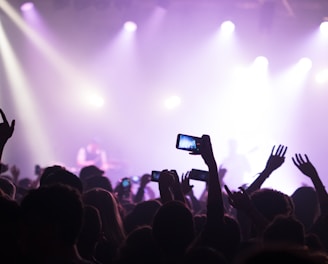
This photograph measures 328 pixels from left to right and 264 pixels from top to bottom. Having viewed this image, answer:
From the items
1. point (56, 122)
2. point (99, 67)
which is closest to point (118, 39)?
point (99, 67)

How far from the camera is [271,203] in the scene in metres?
3.14

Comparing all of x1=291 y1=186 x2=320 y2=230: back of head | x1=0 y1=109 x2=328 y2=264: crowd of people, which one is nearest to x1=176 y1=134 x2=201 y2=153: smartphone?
x1=0 y1=109 x2=328 y2=264: crowd of people

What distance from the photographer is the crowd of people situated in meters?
1.99

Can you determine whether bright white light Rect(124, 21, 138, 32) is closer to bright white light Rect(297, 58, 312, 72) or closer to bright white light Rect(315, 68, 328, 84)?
bright white light Rect(297, 58, 312, 72)

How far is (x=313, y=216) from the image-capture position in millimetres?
3830

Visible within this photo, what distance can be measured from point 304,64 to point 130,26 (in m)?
6.19

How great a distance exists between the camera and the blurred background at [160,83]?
15.0 meters

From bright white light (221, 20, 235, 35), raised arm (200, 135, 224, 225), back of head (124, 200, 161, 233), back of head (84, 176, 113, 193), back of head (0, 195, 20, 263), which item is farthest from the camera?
bright white light (221, 20, 235, 35)

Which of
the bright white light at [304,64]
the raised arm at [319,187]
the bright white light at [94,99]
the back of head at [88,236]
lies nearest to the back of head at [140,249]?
the back of head at [88,236]

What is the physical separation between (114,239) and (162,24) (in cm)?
1309

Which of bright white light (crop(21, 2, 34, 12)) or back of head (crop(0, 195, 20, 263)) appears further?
bright white light (crop(21, 2, 34, 12))

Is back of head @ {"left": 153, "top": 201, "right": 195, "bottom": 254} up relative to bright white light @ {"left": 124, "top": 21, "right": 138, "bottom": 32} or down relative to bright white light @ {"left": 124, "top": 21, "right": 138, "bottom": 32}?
down

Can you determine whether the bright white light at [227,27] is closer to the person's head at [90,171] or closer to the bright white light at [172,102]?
the bright white light at [172,102]

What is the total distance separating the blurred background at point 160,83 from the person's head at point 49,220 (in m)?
12.5
